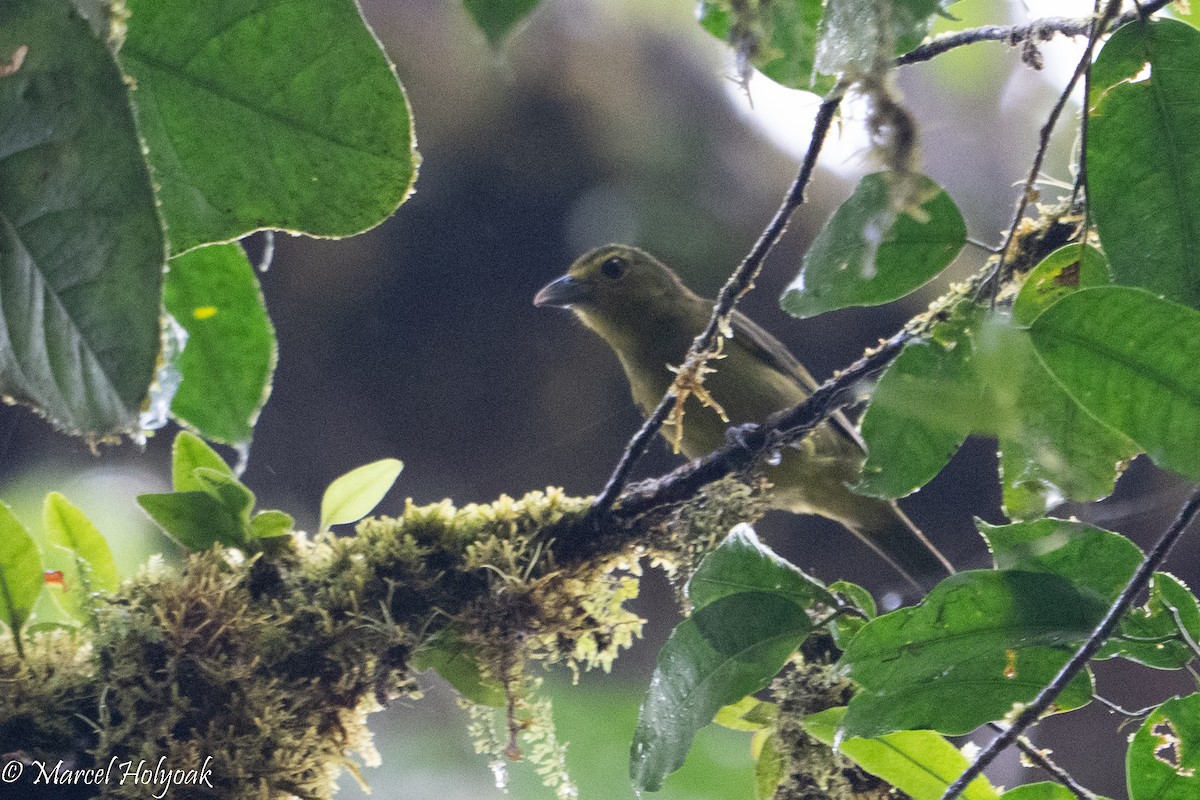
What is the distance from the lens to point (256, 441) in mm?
2906

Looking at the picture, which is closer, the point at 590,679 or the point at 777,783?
the point at 777,783

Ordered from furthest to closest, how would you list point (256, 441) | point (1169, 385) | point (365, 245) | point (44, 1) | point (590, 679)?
point (365, 245) < point (256, 441) < point (590, 679) < point (1169, 385) < point (44, 1)

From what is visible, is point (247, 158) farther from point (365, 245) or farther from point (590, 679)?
point (365, 245)

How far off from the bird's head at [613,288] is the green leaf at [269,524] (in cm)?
145

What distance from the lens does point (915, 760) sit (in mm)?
958

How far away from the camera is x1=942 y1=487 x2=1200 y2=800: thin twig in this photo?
63 centimetres

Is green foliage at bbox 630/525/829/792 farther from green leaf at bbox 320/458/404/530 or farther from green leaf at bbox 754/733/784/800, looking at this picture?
green leaf at bbox 320/458/404/530

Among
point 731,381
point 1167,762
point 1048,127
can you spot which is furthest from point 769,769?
point 731,381

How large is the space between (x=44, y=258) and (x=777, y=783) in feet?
3.47

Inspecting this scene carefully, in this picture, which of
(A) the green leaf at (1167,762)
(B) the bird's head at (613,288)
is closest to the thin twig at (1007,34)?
(A) the green leaf at (1167,762)

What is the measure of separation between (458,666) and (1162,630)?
867mm

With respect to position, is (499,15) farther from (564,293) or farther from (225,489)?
(564,293)

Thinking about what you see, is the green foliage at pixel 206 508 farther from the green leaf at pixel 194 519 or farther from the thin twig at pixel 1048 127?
the thin twig at pixel 1048 127

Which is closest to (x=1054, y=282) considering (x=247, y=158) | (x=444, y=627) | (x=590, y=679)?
(x=247, y=158)
